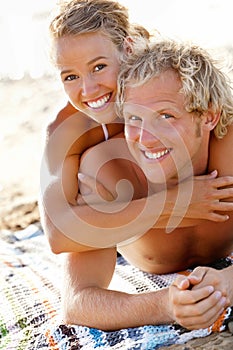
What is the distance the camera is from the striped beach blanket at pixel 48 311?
6.61 feet

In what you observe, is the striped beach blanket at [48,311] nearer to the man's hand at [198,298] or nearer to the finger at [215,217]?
the man's hand at [198,298]

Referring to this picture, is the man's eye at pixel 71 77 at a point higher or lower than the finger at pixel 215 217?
higher

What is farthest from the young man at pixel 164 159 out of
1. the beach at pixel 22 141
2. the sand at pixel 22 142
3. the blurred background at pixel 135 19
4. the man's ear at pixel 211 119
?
the blurred background at pixel 135 19

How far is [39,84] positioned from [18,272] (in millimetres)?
3416

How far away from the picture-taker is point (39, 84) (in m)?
6.05

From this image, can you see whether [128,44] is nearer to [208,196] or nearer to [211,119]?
[211,119]

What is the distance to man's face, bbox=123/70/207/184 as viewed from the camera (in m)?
2.10

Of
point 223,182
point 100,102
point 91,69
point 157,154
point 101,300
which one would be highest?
point 91,69

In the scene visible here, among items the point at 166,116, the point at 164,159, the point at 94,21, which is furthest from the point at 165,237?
the point at 94,21

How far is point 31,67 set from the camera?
6.33 metres

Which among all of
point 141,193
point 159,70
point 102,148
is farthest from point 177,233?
point 159,70

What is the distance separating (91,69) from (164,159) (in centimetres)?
43

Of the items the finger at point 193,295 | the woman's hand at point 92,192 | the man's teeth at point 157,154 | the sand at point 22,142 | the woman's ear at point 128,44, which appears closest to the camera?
the finger at point 193,295

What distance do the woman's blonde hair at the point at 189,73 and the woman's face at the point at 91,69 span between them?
3.6 inches
